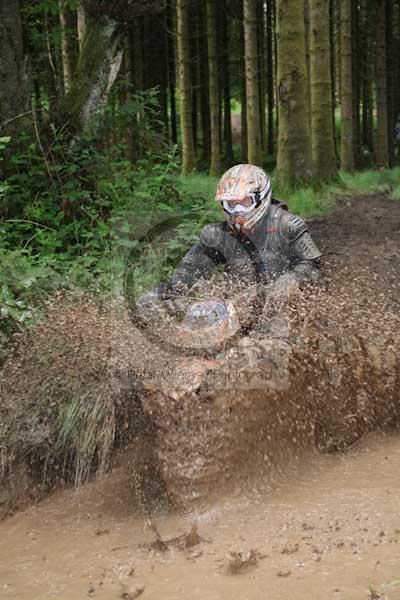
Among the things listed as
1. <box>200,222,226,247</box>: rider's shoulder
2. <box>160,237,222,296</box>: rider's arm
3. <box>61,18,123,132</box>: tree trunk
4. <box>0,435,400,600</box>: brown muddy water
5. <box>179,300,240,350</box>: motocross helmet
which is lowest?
<box>0,435,400,600</box>: brown muddy water

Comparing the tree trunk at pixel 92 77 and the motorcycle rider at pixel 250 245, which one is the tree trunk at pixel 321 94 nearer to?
the tree trunk at pixel 92 77

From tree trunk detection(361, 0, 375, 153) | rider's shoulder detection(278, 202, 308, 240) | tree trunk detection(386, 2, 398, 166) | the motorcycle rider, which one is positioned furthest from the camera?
tree trunk detection(361, 0, 375, 153)

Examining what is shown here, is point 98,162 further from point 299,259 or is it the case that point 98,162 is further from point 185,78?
point 185,78

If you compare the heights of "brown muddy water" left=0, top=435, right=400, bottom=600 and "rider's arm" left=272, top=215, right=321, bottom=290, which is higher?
"rider's arm" left=272, top=215, right=321, bottom=290

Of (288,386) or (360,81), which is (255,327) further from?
(360,81)

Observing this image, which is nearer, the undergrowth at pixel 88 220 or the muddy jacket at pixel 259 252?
the muddy jacket at pixel 259 252

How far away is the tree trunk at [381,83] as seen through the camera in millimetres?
19094

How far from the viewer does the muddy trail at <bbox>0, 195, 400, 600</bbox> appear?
3.36 metres

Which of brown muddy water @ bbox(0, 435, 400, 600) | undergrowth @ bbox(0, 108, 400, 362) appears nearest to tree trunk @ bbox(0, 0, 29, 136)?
undergrowth @ bbox(0, 108, 400, 362)

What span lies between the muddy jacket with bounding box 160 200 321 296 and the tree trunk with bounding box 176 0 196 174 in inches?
424

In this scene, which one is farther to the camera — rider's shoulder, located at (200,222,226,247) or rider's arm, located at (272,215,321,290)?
rider's shoulder, located at (200,222,226,247)

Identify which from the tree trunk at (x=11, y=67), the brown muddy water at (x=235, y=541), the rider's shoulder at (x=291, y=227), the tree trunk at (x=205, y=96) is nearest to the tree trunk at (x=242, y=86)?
the tree trunk at (x=205, y=96)

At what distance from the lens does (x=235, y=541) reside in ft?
11.9

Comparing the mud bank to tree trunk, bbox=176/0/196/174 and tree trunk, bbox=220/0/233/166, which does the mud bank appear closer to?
tree trunk, bbox=176/0/196/174
